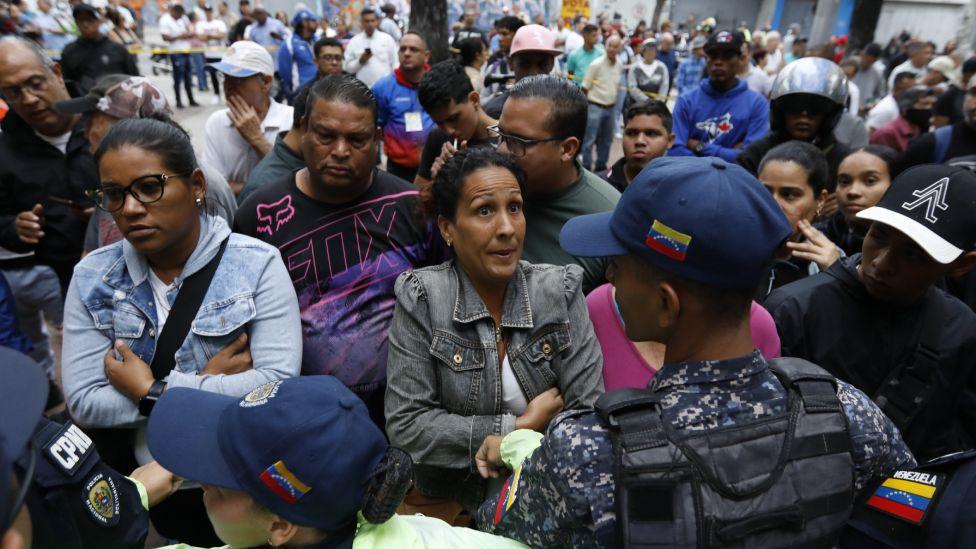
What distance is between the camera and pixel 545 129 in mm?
2695

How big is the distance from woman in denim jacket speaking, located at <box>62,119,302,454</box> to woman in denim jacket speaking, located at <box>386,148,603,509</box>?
49 centimetres

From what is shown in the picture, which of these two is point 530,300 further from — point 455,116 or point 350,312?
point 455,116

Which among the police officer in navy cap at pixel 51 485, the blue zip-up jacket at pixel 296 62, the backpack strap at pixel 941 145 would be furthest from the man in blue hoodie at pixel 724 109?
the blue zip-up jacket at pixel 296 62

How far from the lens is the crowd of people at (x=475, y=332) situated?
125cm

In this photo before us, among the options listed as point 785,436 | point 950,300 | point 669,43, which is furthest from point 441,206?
point 669,43

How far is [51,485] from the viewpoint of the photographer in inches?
49.3

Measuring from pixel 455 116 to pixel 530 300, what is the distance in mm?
1997

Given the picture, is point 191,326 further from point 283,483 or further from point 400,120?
point 400,120

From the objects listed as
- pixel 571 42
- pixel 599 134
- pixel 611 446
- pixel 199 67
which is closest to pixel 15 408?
pixel 611 446

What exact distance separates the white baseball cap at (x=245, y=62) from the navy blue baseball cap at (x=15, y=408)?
11.8 feet

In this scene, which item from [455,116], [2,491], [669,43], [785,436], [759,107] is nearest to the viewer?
[2,491]

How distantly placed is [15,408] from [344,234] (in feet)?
5.12

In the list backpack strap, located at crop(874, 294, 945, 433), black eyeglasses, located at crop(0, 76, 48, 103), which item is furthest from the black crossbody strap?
backpack strap, located at crop(874, 294, 945, 433)

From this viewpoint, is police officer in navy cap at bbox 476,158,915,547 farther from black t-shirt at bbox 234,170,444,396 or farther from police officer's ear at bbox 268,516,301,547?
black t-shirt at bbox 234,170,444,396
